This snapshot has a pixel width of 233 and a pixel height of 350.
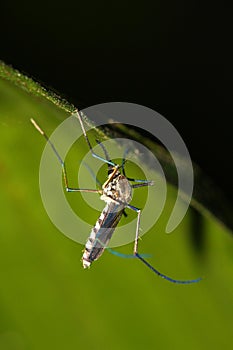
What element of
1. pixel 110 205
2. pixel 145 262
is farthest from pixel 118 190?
pixel 145 262

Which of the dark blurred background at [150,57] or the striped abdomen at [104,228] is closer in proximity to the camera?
the dark blurred background at [150,57]

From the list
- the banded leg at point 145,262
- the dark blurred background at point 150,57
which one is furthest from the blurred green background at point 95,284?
the dark blurred background at point 150,57

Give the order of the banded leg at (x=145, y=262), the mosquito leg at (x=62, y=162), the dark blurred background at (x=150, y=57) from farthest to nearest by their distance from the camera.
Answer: the banded leg at (x=145, y=262), the mosquito leg at (x=62, y=162), the dark blurred background at (x=150, y=57)

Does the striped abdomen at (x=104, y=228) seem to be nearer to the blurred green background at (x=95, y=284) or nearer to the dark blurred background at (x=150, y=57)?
the blurred green background at (x=95, y=284)

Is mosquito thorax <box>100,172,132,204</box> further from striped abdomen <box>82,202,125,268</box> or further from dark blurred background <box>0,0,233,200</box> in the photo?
dark blurred background <box>0,0,233,200</box>

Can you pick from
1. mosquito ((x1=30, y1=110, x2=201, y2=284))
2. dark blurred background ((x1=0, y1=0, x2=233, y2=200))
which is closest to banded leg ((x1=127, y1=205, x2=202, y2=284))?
mosquito ((x1=30, y1=110, x2=201, y2=284))

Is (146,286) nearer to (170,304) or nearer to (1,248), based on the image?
(170,304)

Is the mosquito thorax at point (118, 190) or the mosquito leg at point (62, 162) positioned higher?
the mosquito leg at point (62, 162)

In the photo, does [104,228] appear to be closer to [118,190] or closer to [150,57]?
[118,190]
